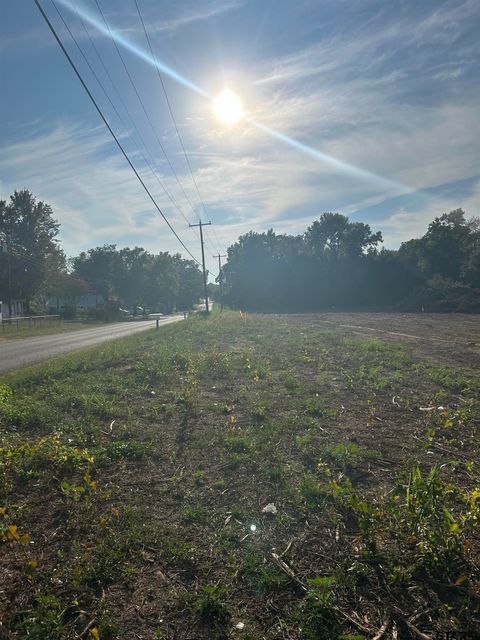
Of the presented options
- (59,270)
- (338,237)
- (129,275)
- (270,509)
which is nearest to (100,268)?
(129,275)

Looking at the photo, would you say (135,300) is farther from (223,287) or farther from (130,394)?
(130,394)

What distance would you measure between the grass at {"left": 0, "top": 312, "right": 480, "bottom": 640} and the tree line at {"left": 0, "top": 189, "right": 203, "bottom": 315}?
46.9 m

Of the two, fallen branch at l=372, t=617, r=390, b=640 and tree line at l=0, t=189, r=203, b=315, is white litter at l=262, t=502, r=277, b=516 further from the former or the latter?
tree line at l=0, t=189, r=203, b=315

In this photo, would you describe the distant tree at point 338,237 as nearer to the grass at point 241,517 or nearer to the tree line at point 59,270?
the tree line at point 59,270

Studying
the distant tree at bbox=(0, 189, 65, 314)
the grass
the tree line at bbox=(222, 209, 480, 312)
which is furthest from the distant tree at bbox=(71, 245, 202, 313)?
the grass

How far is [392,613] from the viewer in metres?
3.03

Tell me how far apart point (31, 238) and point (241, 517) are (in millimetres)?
70635

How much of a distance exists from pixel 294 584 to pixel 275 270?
86.5m

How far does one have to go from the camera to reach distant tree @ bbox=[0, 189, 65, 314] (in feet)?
203

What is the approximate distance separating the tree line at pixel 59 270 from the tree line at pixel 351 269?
16551 mm

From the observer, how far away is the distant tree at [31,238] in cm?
6175

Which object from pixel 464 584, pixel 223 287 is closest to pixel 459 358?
pixel 464 584

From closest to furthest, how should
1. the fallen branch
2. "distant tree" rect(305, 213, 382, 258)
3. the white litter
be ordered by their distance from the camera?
the fallen branch, the white litter, "distant tree" rect(305, 213, 382, 258)

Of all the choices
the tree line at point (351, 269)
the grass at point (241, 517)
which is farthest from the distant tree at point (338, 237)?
the grass at point (241, 517)
